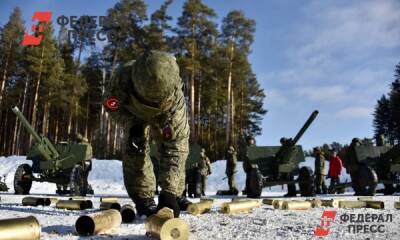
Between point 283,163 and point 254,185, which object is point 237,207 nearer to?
point 254,185

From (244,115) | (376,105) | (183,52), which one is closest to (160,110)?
(183,52)

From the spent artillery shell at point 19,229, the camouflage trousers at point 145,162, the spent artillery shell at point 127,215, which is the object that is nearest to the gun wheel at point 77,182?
the camouflage trousers at point 145,162

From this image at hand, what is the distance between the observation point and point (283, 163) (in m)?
11.9

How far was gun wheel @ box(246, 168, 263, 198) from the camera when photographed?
1069 centimetres

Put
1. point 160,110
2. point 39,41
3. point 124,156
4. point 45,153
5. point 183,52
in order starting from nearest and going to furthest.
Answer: point 160,110
point 124,156
point 45,153
point 183,52
point 39,41

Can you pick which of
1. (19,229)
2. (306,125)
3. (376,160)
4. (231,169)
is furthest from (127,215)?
(231,169)

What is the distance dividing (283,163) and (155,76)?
881 centimetres

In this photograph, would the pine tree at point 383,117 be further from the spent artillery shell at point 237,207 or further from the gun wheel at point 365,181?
the spent artillery shell at point 237,207

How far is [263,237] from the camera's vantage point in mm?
2967

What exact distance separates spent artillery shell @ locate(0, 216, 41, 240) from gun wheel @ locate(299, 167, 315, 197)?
31.9 ft

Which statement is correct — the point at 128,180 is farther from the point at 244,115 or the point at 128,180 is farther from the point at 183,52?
the point at 244,115

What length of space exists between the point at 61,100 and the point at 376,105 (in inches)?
1711

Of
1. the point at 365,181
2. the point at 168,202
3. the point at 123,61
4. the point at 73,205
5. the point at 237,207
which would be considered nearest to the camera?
the point at 168,202

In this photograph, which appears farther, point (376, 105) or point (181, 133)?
point (376, 105)
